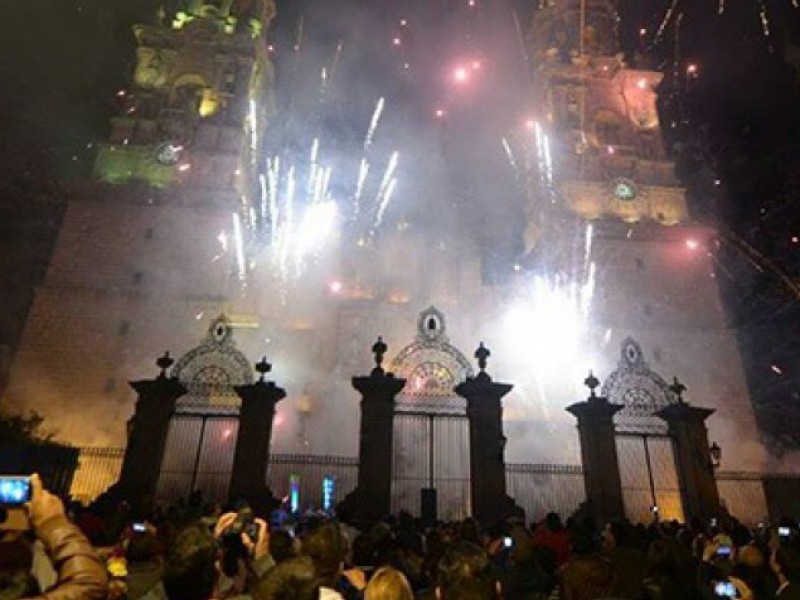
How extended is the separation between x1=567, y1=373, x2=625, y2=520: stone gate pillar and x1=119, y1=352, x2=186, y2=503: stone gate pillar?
11.4 m

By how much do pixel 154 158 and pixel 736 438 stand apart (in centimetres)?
3847

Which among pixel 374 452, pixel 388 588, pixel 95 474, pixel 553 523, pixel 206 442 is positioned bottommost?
pixel 388 588

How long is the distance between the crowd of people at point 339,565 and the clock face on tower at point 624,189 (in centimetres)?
3385

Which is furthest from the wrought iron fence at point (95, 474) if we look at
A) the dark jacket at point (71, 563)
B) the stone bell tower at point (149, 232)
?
the dark jacket at point (71, 563)

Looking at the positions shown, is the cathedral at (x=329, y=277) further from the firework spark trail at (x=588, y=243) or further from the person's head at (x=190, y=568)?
the person's head at (x=190, y=568)

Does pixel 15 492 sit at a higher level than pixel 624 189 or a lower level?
lower

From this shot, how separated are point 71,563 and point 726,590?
6335mm

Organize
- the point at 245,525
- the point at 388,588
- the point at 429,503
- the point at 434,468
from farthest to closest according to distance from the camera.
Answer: the point at 434,468 < the point at 429,503 < the point at 245,525 < the point at 388,588

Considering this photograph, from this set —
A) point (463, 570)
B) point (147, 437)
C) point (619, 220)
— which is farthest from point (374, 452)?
point (619, 220)

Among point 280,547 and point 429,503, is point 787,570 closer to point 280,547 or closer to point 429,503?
point 280,547

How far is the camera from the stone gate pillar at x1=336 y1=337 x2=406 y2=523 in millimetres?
13703

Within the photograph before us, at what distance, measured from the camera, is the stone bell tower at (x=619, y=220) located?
1328 inches

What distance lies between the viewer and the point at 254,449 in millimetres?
14523

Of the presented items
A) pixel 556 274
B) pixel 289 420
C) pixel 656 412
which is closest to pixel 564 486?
pixel 656 412
